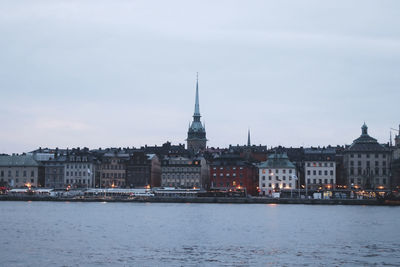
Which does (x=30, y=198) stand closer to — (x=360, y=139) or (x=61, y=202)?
(x=61, y=202)

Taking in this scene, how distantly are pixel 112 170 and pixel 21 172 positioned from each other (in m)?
21.5

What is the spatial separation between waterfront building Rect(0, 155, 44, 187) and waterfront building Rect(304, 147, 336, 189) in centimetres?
6281

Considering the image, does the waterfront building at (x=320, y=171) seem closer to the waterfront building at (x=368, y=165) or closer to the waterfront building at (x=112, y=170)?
the waterfront building at (x=368, y=165)

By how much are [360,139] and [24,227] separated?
98367mm

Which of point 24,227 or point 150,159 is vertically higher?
point 150,159

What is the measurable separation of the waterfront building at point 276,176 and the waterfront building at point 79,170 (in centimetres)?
3972

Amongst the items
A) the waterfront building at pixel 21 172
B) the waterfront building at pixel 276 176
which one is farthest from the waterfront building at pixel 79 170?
the waterfront building at pixel 276 176

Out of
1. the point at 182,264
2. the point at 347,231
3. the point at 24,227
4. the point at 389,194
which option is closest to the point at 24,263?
the point at 182,264

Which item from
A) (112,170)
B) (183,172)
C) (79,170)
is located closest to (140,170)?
(112,170)

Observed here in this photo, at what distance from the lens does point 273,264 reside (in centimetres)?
4612

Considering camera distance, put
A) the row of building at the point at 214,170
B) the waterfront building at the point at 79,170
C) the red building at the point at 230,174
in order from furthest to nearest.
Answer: the waterfront building at the point at 79,170 → the red building at the point at 230,174 → the row of building at the point at 214,170

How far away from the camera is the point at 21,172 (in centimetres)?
16762

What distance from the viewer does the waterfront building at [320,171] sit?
155500 mm

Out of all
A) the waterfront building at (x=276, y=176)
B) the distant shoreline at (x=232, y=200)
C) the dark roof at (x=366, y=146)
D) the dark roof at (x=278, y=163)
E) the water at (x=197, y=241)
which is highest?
the dark roof at (x=366, y=146)
